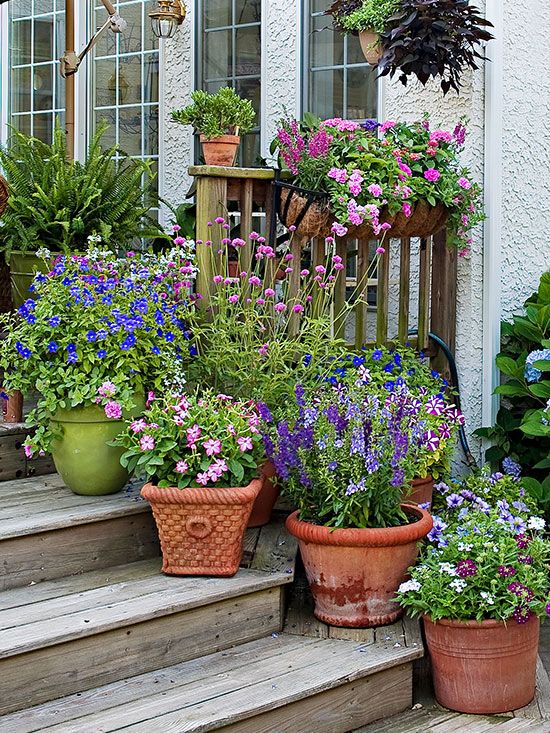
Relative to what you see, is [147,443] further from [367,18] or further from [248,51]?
[248,51]

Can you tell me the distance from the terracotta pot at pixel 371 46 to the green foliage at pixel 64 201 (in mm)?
→ 1021

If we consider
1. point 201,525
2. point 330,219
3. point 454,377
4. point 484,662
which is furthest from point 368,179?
point 484,662

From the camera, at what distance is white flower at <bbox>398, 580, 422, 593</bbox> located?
319cm

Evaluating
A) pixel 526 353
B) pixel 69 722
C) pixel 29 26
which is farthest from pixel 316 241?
pixel 29 26

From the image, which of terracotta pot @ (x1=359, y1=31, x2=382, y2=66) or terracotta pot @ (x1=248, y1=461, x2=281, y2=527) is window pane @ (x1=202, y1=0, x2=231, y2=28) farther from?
terracotta pot @ (x1=248, y1=461, x2=281, y2=527)

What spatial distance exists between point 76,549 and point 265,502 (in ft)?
2.28

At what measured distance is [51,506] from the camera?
3457 millimetres

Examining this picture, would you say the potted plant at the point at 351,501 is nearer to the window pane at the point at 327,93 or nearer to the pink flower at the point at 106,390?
the pink flower at the point at 106,390

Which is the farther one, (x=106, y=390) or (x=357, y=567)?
(x=106, y=390)

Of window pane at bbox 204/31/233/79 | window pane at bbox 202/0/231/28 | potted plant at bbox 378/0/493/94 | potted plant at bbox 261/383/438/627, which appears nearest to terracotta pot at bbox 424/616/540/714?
potted plant at bbox 261/383/438/627

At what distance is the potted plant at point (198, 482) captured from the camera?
10.6 ft

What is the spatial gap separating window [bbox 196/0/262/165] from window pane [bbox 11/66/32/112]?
145 cm

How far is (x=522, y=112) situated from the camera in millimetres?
4605

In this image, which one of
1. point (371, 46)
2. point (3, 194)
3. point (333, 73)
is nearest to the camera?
point (371, 46)
